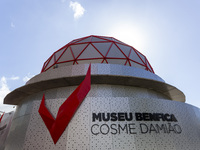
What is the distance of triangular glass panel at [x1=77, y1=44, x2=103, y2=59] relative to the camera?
450 inches

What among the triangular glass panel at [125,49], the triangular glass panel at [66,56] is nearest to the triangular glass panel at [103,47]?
the triangular glass panel at [125,49]

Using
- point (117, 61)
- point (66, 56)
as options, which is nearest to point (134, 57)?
point (117, 61)

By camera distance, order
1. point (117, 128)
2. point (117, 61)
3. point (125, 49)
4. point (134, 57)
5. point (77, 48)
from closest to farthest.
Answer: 1. point (117, 128)
2. point (117, 61)
3. point (77, 48)
4. point (134, 57)
5. point (125, 49)

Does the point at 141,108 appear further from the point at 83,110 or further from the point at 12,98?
the point at 12,98

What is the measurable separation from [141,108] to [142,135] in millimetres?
1549

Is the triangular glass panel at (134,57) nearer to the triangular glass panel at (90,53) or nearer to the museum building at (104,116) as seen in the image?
the museum building at (104,116)

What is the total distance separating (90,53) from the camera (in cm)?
1166

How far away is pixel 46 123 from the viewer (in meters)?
6.91

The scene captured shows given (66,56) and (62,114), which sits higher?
(66,56)

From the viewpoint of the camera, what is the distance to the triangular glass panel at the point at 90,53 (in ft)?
37.5

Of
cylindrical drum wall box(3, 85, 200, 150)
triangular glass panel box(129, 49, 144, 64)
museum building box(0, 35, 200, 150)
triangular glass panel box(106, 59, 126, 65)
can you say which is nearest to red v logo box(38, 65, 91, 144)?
museum building box(0, 35, 200, 150)

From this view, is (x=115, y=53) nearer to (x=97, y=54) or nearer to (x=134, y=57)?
(x=97, y=54)

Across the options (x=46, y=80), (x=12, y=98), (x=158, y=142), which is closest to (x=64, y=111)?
(x=46, y=80)

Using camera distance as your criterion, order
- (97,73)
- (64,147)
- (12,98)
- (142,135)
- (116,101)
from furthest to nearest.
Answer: (12,98), (97,73), (116,101), (142,135), (64,147)
